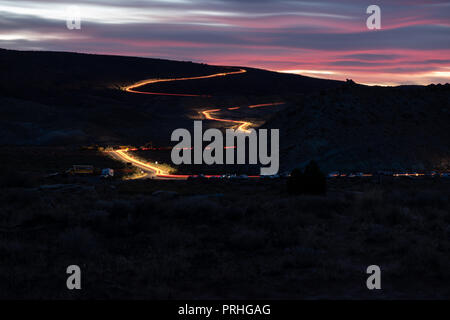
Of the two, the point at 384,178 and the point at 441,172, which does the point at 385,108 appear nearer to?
the point at 441,172

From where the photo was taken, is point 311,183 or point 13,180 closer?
point 311,183

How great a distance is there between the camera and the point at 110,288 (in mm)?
12047

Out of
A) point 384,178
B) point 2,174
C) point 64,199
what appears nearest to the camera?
point 64,199

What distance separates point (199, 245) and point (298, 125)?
56300 mm

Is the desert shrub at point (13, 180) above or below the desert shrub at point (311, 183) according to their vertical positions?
above

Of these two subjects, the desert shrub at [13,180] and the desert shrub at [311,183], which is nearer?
the desert shrub at [311,183]

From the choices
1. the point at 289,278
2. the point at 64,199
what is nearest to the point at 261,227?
the point at 289,278

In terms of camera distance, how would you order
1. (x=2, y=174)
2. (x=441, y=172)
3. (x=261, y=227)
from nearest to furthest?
(x=261, y=227), (x=2, y=174), (x=441, y=172)

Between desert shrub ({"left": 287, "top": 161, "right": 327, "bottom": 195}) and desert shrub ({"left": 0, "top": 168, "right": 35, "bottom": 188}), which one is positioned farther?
desert shrub ({"left": 0, "top": 168, "right": 35, "bottom": 188})

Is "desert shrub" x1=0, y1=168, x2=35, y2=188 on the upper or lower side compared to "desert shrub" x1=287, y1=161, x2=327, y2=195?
upper

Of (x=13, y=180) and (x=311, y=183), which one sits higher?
(x=13, y=180)

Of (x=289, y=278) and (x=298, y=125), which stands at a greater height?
(x=298, y=125)

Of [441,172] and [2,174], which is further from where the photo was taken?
[441,172]
